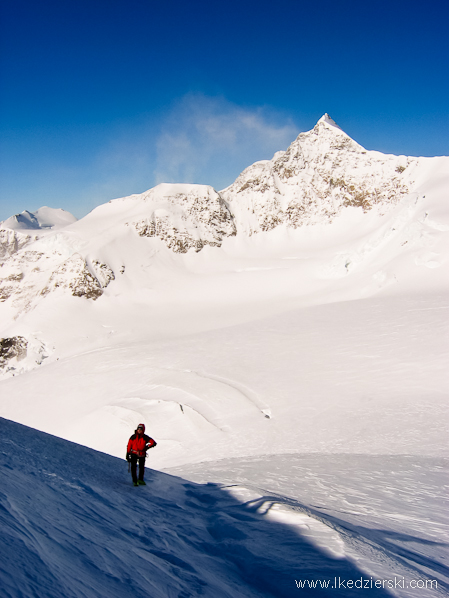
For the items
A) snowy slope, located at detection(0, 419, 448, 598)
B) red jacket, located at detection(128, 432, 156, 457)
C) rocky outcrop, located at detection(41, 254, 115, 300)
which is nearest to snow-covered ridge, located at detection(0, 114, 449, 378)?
rocky outcrop, located at detection(41, 254, 115, 300)

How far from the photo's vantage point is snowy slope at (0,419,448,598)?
251 centimetres

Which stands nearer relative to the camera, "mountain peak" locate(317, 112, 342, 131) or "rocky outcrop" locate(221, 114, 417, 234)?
"rocky outcrop" locate(221, 114, 417, 234)

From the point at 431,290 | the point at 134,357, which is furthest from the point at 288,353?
the point at 431,290

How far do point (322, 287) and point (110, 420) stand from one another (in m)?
29.7

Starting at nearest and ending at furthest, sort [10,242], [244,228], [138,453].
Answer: [138,453], [244,228], [10,242]

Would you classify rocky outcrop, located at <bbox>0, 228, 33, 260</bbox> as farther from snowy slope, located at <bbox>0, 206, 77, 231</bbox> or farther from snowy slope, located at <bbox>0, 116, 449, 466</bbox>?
snowy slope, located at <bbox>0, 206, 77, 231</bbox>

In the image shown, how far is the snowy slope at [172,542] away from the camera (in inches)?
98.9

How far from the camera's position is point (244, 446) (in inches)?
479

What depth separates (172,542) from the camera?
3.86m

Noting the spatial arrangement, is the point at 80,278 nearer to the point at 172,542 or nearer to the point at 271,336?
the point at 271,336

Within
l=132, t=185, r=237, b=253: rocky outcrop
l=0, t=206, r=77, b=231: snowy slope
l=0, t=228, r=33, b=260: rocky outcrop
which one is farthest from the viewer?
l=0, t=206, r=77, b=231: snowy slope

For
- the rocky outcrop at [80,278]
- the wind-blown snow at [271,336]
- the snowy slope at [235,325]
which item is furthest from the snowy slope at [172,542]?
the rocky outcrop at [80,278]

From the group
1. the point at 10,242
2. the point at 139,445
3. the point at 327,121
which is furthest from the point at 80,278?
the point at 327,121

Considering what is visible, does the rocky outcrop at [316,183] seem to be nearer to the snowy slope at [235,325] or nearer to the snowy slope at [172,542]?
the snowy slope at [235,325]
